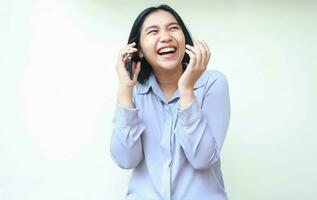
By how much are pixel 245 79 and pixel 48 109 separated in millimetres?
762

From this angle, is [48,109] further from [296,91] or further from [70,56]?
[296,91]

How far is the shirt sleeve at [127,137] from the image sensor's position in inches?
42.3

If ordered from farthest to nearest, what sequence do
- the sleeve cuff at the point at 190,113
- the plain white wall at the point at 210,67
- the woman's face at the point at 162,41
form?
the plain white wall at the point at 210,67, the woman's face at the point at 162,41, the sleeve cuff at the point at 190,113

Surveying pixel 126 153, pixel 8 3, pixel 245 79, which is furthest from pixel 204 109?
pixel 8 3

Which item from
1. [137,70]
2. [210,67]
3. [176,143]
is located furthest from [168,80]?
[210,67]

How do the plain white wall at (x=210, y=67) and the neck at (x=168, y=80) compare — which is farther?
the plain white wall at (x=210, y=67)

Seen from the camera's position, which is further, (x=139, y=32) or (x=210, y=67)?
(x=210, y=67)

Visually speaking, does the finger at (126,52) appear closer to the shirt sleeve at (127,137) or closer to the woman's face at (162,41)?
the woman's face at (162,41)

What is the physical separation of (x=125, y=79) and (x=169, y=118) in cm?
16

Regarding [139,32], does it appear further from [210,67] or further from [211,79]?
[210,67]

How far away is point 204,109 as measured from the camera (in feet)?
3.59

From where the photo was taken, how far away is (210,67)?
156 centimetres

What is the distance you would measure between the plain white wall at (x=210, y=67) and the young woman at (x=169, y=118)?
40 centimetres

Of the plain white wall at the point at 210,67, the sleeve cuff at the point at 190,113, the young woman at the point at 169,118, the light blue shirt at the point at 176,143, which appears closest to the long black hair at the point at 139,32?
the young woman at the point at 169,118
